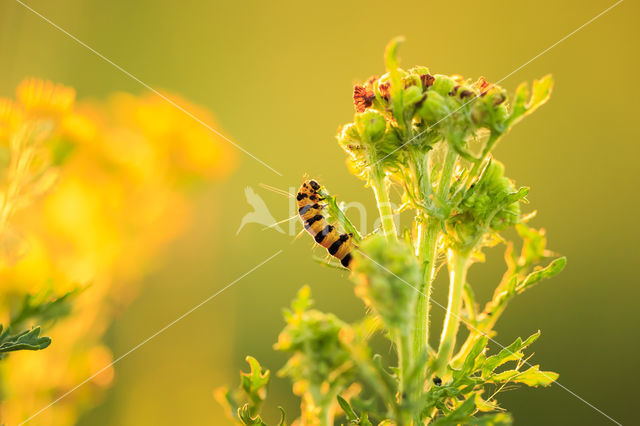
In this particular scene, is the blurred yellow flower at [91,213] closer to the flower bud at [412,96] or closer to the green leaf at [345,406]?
the green leaf at [345,406]

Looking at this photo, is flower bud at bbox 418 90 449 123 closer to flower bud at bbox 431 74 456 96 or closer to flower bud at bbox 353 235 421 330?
flower bud at bbox 431 74 456 96

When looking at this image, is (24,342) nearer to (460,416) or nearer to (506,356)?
(460,416)

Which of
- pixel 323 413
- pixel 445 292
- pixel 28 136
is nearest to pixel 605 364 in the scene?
pixel 445 292

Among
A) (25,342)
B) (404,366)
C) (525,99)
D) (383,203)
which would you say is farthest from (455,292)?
(25,342)

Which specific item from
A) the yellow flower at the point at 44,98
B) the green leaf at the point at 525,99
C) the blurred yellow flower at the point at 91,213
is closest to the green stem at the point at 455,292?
the green leaf at the point at 525,99

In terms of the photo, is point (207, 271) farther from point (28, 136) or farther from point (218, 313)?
point (28, 136)
